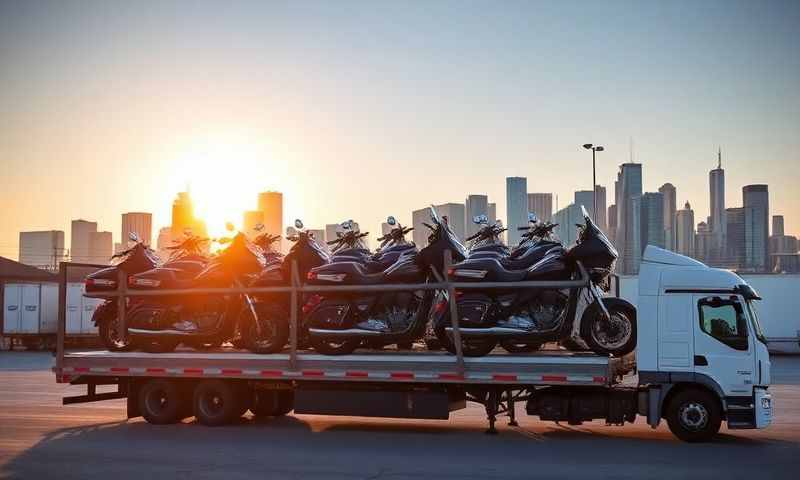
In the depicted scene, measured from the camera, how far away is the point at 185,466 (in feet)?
33.6

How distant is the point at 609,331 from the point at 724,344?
1476mm

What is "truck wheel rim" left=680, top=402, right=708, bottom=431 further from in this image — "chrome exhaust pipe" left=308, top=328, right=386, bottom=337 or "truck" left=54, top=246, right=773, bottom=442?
"chrome exhaust pipe" left=308, top=328, right=386, bottom=337

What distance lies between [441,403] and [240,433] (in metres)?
3.06

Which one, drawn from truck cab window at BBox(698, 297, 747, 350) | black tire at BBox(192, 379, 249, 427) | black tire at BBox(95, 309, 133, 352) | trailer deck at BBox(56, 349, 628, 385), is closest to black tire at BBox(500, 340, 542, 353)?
trailer deck at BBox(56, 349, 628, 385)

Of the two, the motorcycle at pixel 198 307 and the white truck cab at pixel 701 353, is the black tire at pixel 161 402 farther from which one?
the white truck cab at pixel 701 353

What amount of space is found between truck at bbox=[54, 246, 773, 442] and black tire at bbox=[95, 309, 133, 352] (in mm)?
2787

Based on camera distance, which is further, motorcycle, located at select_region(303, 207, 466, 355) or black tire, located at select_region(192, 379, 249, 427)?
black tire, located at select_region(192, 379, 249, 427)

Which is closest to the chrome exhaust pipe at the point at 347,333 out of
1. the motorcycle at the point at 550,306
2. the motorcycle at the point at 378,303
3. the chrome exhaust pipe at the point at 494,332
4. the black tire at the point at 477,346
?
the motorcycle at the point at 378,303

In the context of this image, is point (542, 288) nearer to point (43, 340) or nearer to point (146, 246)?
point (146, 246)

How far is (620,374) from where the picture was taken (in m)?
12.3

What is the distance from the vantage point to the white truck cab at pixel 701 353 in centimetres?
1140

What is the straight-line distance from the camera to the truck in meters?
11.5

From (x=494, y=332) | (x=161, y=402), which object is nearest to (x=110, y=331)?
(x=161, y=402)

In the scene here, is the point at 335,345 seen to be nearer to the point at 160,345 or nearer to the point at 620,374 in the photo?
the point at 160,345
